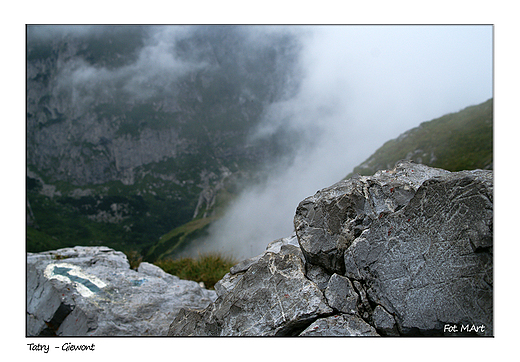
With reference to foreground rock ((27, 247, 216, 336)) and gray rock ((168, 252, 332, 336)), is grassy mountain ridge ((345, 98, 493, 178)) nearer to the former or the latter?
foreground rock ((27, 247, 216, 336))

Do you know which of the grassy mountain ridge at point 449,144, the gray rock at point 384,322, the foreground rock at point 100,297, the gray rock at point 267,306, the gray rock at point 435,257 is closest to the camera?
the gray rock at point 435,257

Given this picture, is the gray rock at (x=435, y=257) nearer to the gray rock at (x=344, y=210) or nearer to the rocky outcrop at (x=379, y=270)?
the rocky outcrop at (x=379, y=270)

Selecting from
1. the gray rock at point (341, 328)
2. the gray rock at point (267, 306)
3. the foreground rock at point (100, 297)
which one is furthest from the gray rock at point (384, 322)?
the foreground rock at point (100, 297)

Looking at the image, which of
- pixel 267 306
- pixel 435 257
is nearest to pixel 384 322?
pixel 435 257

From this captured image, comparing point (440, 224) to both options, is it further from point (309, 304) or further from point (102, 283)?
point (102, 283)

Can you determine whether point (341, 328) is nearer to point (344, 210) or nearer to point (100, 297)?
point (344, 210)

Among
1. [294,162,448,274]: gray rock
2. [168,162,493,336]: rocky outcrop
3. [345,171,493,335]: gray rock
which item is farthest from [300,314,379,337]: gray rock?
[294,162,448,274]: gray rock
